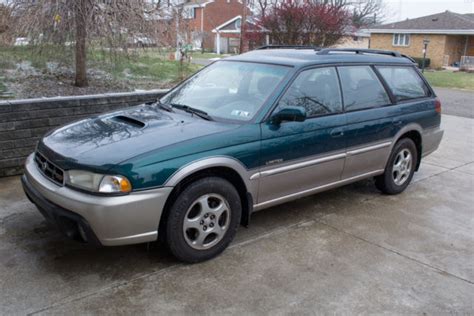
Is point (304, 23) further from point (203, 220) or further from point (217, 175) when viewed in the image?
point (203, 220)

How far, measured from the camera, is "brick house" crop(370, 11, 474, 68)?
35.2m

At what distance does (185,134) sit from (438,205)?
3298mm

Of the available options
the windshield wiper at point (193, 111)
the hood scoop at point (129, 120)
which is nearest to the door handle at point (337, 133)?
the windshield wiper at point (193, 111)

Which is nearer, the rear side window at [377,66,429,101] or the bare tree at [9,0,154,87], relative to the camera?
the rear side window at [377,66,429,101]

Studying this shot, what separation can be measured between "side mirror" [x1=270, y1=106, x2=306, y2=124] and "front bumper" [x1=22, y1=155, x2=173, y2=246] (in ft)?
3.94

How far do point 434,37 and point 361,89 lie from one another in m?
35.3

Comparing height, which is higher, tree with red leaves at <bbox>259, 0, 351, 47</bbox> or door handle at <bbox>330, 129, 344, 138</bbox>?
tree with red leaves at <bbox>259, 0, 351, 47</bbox>

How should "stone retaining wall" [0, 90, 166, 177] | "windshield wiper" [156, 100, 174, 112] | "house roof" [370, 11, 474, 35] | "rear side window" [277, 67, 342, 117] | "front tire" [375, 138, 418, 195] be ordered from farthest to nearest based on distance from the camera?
1. "house roof" [370, 11, 474, 35]
2. "stone retaining wall" [0, 90, 166, 177]
3. "front tire" [375, 138, 418, 195]
4. "windshield wiper" [156, 100, 174, 112]
5. "rear side window" [277, 67, 342, 117]

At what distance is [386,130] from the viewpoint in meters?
5.04

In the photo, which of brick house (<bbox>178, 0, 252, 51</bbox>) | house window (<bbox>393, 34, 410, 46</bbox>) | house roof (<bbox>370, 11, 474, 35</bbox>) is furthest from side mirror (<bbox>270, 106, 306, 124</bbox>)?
brick house (<bbox>178, 0, 252, 51</bbox>)

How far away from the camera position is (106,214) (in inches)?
123

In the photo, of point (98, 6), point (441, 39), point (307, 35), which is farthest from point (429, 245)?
point (441, 39)

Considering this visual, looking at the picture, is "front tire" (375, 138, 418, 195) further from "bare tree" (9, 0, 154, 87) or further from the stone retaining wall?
"bare tree" (9, 0, 154, 87)

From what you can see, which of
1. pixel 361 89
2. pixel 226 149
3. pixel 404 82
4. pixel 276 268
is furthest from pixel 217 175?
pixel 404 82
